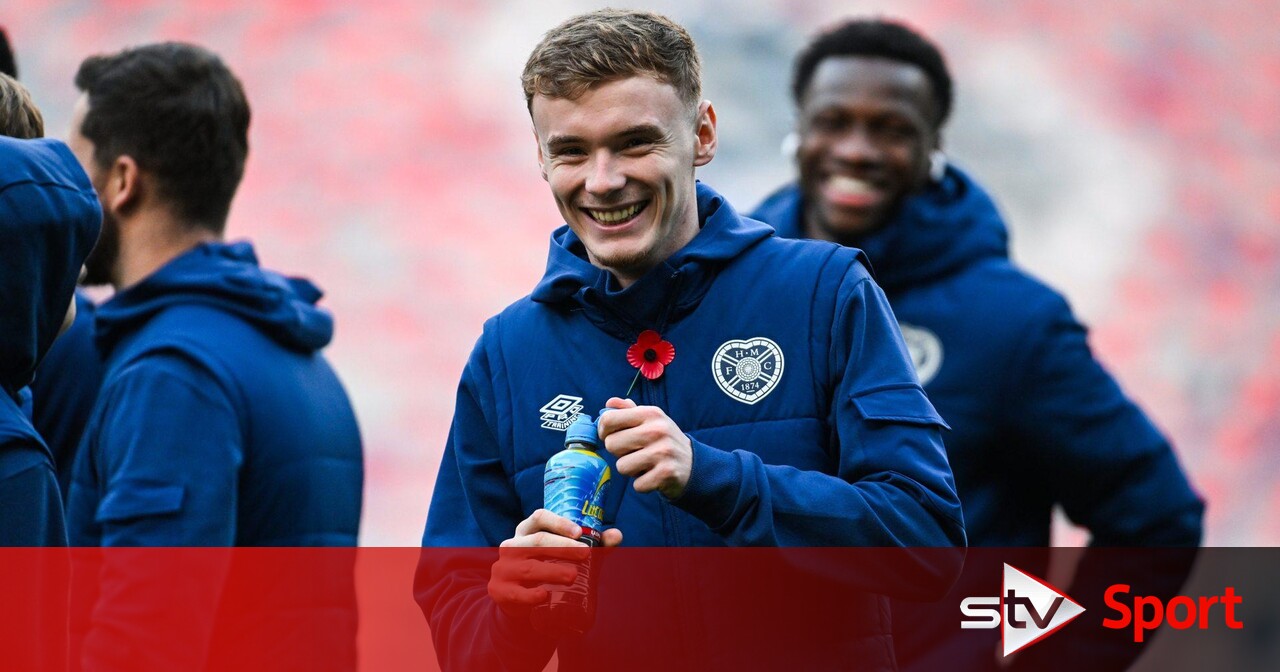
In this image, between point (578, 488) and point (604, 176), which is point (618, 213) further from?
point (578, 488)

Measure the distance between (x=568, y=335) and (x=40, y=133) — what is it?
1255 millimetres

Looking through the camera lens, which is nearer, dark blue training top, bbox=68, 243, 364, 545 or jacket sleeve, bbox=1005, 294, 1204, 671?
dark blue training top, bbox=68, 243, 364, 545

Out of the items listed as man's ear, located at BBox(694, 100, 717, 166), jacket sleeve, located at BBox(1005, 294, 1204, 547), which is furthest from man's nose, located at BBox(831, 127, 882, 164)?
man's ear, located at BBox(694, 100, 717, 166)

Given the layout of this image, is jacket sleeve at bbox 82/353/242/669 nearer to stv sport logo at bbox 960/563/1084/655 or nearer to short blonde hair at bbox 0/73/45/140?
short blonde hair at bbox 0/73/45/140

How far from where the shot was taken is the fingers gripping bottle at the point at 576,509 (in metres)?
2.65

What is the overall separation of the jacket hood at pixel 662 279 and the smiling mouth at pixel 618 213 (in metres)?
0.10

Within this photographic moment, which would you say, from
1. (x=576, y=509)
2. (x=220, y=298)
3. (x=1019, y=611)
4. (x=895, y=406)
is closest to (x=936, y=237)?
(x=1019, y=611)

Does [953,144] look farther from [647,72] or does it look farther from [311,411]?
[647,72]

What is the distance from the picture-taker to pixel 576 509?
2672mm

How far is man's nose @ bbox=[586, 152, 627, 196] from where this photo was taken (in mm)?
2975

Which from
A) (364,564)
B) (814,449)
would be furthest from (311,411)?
(364,564)

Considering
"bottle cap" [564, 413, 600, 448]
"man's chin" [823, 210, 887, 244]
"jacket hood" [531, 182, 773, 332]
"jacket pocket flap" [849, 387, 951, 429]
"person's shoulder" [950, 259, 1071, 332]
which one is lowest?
"bottle cap" [564, 413, 600, 448]

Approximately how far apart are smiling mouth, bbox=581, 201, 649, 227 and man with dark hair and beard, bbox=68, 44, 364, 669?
147 cm

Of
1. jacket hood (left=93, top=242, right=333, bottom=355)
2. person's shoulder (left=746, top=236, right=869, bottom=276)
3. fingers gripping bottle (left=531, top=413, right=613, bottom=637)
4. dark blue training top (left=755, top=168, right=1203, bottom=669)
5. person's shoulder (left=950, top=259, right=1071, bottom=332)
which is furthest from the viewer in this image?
person's shoulder (left=950, top=259, right=1071, bottom=332)
